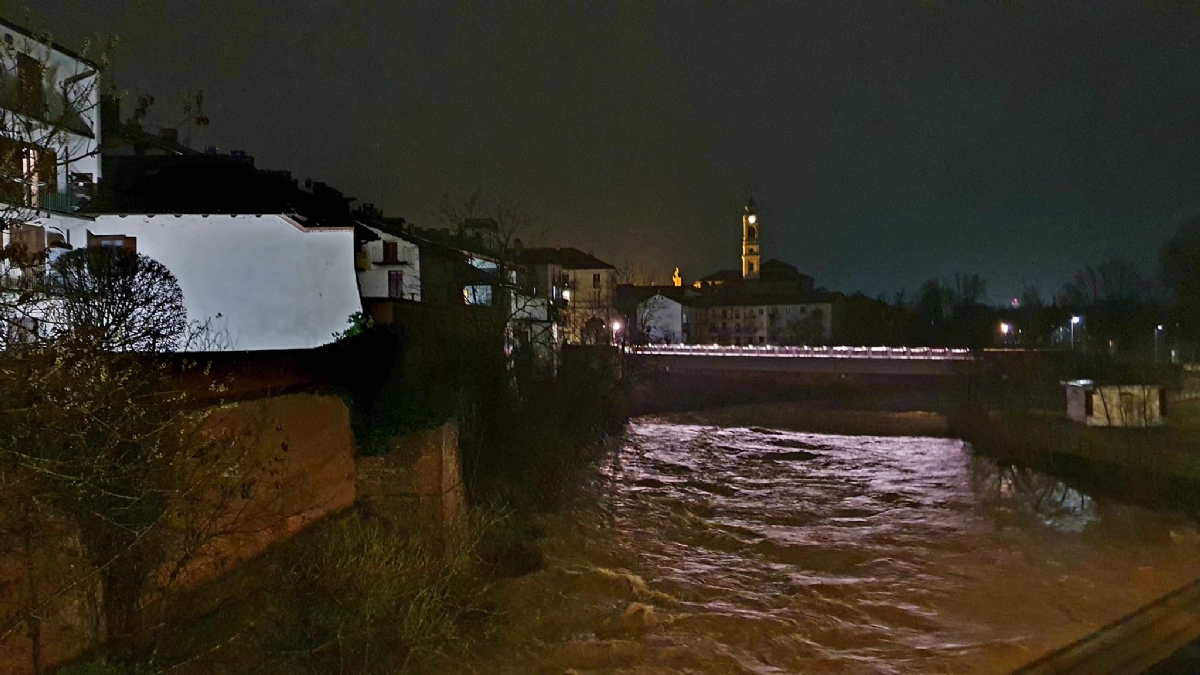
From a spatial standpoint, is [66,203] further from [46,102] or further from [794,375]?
[794,375]

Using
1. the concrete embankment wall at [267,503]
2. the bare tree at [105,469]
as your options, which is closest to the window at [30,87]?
the bare tree at [105,469]

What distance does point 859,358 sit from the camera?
171 ft

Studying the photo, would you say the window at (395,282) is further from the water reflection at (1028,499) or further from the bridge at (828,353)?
the water reflection at (1028,499)

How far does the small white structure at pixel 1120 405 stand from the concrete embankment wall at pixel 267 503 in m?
30.2

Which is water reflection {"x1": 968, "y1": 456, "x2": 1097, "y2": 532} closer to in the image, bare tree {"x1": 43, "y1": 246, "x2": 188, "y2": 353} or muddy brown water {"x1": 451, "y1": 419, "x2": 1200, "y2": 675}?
muddy brown water {"x1": 451, "y1": 419, "x2": 1200, "y2": 675}

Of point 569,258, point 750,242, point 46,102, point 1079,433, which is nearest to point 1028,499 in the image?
point 1079,433

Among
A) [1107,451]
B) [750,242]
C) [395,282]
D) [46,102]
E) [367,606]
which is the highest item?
[750,242]

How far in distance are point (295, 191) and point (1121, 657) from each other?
2712 centimetres

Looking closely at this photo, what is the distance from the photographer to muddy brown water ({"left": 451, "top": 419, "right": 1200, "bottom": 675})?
11008mm

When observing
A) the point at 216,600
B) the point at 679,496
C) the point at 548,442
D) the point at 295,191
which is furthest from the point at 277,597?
the point at 295,191

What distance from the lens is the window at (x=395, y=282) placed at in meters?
32.7

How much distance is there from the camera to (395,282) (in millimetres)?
32875

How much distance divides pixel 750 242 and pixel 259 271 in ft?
369

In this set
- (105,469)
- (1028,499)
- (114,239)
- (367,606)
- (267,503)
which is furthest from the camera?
(114,239)
